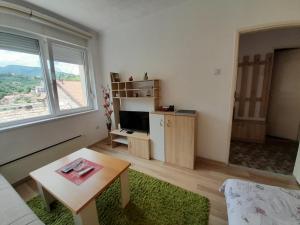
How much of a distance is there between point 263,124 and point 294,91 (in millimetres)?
1067

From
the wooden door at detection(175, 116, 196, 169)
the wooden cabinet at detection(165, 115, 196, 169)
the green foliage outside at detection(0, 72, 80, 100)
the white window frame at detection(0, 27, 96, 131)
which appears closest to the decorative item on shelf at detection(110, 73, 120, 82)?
the white window frame at detection(0, 27, 96, 131)

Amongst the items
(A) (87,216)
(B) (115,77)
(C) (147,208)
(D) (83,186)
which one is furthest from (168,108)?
(A) (87,216)

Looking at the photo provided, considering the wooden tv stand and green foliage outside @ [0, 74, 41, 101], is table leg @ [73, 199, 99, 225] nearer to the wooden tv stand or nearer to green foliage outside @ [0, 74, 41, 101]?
the wooden tv stand

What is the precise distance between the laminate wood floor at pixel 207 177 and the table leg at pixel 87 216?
3.64 ft

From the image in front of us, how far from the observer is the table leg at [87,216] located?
3.79 ft

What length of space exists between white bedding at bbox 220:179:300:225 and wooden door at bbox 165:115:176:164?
119 centimetres

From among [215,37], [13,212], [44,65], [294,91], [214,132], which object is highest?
[215,37]

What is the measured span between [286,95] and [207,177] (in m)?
2.91

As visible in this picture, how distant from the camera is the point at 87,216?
119 centimetres

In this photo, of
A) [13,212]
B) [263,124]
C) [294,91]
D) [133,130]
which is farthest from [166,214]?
[294,91]

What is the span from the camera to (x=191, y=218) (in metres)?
1.46

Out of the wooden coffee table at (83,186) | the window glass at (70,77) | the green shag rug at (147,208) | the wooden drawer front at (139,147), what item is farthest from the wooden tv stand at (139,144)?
the window glass at (70,77)

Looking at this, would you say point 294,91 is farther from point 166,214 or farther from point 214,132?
point 166,214

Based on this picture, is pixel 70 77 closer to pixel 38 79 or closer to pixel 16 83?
pixel 38 79
